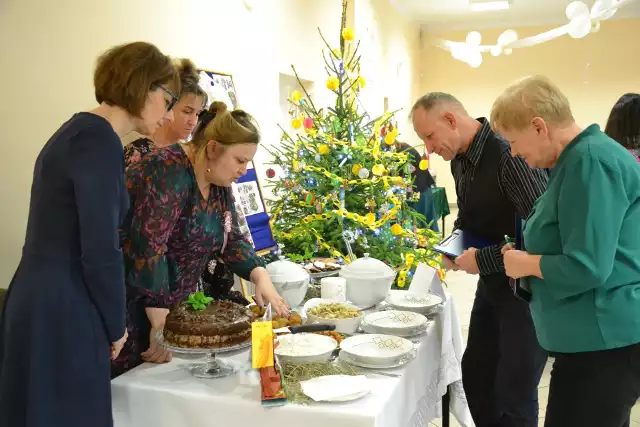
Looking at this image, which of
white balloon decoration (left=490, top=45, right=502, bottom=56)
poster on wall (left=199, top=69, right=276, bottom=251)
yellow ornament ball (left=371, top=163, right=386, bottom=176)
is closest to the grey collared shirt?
yellow ornament ball (left=371, top=163, right=386, bottom=176)

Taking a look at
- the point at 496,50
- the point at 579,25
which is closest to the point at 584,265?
the point at 579,25

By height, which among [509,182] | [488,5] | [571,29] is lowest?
[509,182]

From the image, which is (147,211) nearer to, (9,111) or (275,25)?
(9,111)

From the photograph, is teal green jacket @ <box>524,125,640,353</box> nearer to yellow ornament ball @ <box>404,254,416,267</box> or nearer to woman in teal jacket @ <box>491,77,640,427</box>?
woman in teal jacket @ <box>491,77,640,427</box>

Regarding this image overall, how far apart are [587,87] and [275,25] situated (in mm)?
8124

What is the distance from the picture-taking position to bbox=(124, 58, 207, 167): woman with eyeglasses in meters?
2.15

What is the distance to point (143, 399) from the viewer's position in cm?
143

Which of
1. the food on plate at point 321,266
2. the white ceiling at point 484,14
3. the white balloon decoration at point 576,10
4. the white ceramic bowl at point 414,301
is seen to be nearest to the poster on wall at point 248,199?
the food on plate at point 321,266

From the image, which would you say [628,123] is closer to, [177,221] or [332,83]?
[332,83]

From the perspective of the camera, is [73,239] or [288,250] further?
[288,250]

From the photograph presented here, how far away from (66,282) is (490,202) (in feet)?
4.63

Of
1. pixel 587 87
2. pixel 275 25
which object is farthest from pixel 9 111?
pixel 587 87

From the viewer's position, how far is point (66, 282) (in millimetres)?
1241

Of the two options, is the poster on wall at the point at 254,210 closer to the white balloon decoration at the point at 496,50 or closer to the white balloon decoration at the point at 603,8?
the white balloon decoration at the point at 603,8
